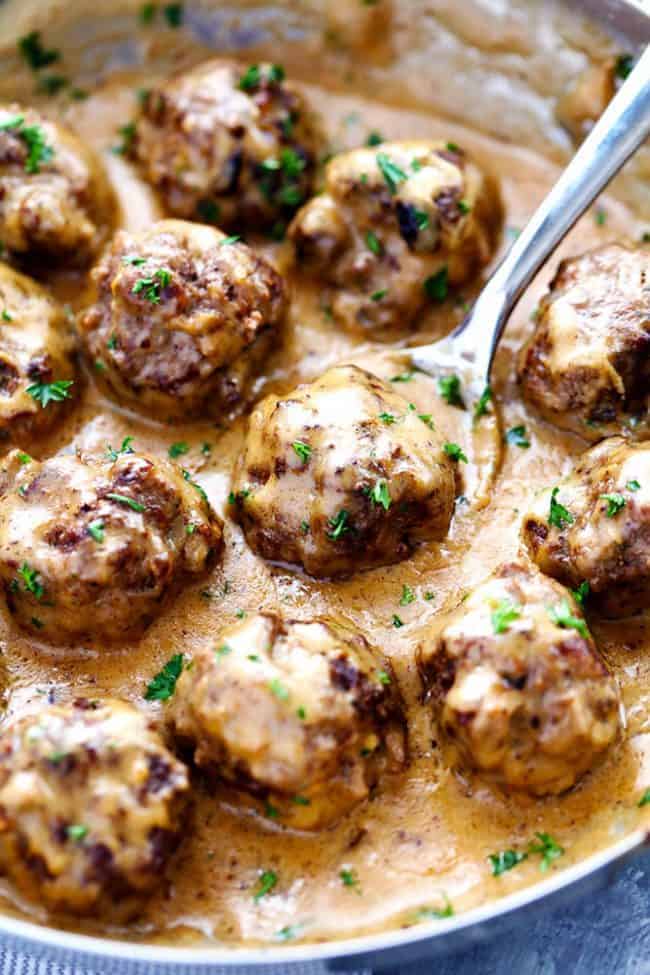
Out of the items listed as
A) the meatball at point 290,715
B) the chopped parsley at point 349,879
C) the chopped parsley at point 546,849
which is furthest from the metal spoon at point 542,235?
the chopped parsley at point 349,879

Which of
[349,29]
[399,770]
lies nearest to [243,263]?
[349,29]

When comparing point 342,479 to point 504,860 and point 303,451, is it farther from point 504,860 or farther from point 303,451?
point 504,860

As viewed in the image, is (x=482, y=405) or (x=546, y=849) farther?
(x=482, y=405)

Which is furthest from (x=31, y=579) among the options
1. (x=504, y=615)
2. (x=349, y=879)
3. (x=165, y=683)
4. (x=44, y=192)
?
(x=44, y=192)

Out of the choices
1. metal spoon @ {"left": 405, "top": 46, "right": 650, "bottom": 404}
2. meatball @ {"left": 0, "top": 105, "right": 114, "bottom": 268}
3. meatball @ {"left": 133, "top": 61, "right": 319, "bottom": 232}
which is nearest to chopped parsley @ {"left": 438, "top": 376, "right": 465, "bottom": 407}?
metal spoon @ {"left": 405, "top": 46, "right": 650, "bottom": 404}

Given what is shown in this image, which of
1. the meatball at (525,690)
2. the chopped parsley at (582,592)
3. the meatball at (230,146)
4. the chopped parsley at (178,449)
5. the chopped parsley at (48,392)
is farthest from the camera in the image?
the meatball at (230,146)

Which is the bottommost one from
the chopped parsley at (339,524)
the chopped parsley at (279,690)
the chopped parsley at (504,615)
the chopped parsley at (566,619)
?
the chopped parsley at (279,690)

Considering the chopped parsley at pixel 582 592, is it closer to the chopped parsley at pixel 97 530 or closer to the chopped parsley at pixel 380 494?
the chopped parsley at pixel 380 494

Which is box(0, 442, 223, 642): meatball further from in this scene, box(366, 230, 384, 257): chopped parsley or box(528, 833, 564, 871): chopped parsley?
box(528, 833, 564, 871): chopped parsley
